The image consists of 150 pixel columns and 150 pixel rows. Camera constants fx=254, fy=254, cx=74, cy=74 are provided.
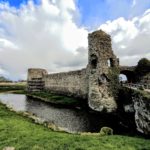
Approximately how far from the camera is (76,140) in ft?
74.0

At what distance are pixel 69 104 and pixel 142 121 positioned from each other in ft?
87.8

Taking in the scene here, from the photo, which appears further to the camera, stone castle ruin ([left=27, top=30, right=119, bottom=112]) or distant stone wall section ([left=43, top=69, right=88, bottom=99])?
distant stone wall section ([left=43, top=69, right=88, bottom=99])

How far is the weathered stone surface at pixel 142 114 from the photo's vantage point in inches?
1218

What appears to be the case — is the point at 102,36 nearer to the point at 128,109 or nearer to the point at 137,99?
the point at 128,109

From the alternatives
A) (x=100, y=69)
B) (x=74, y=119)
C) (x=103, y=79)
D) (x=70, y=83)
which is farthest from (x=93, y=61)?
(x=70, y=83)

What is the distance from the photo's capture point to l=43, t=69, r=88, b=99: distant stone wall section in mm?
62656

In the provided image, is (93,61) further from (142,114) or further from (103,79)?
(142,114)

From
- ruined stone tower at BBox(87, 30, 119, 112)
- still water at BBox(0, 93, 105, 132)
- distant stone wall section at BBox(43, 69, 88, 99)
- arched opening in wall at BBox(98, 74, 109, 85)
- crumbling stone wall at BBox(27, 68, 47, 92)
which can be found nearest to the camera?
still water at BBox(0, 93, 105, 132)

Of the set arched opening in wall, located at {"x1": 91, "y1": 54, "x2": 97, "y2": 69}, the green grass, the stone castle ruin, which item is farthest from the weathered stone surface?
arched opening in wall, located at {"x1": 91, "y1": 54, "x2": 97, "y2": 69}

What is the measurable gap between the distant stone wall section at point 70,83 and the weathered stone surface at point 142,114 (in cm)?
2584

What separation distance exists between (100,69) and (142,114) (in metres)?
20.9

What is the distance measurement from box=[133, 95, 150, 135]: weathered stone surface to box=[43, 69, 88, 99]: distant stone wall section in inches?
1017

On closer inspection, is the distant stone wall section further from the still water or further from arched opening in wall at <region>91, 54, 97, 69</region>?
the still water

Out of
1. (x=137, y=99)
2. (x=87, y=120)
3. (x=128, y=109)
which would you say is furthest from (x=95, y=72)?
(x=137, y=99)
